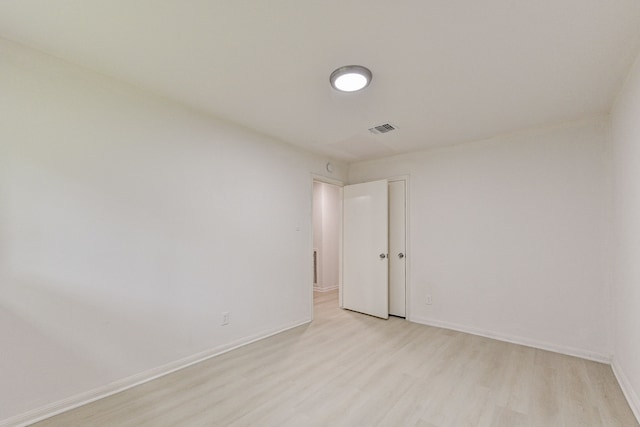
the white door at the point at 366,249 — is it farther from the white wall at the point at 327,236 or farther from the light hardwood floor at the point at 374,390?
the white wall at the point at 327,236

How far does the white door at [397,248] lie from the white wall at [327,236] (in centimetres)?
182

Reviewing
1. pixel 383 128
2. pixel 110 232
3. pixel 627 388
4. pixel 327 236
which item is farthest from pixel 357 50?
pixel 327 236

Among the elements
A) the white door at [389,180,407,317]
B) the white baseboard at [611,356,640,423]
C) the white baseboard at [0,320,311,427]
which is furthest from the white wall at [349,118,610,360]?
the white baseboard at [0,320,311,427]

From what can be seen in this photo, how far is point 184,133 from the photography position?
2.66 meters

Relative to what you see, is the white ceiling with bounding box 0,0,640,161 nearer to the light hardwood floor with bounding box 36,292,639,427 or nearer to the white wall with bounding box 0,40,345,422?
the white wall with bounding box 0,40,345,422

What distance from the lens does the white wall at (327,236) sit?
5.96 metres

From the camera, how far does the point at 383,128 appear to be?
3182 mm

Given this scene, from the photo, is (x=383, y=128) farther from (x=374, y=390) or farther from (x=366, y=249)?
(x=374, y=390)

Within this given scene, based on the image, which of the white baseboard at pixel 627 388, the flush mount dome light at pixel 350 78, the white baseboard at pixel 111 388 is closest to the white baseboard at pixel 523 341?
the white baseboard at pixel 627 388

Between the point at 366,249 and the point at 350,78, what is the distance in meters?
2.75

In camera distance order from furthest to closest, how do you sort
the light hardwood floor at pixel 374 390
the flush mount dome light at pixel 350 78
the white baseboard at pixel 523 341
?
1. the white baseboard at pixel 523 341
2. the flush mount dome light at pixel 350 78
3. the light hardwood floor at pixel 374 390

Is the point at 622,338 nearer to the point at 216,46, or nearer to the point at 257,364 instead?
the point at 257,364

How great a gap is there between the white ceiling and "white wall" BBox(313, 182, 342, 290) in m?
3.33

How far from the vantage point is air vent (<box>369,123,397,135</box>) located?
3.12 m
